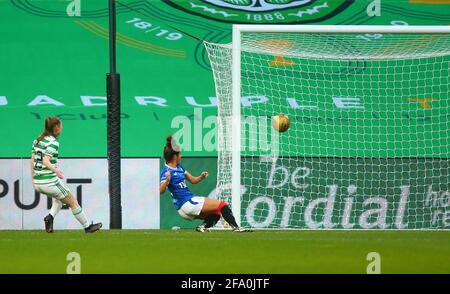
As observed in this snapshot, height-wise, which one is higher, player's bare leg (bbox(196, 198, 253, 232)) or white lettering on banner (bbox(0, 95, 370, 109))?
white lettering on banner (bbox(0, 95, 370, 109))

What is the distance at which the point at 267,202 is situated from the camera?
56.6 feet

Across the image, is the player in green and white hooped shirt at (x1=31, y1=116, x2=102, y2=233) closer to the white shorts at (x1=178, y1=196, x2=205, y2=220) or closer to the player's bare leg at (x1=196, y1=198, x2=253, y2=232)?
the white shorts at (x1=178, y1=196, x2=205, y2=220)

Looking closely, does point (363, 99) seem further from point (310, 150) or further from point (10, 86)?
point (10, 86)

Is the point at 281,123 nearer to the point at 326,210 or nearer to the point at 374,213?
the point at 326,210

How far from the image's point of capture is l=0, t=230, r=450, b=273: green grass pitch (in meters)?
8.16

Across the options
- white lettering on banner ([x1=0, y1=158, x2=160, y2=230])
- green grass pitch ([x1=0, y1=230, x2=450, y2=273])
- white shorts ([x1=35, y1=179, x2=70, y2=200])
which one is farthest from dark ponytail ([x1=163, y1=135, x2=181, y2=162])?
white lettering on banner ([x1=0, y1=158, x2=160, y2=230])

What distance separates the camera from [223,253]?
30.2 feet

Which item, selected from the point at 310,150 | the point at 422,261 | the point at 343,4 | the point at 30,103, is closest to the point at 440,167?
the point at 310,150

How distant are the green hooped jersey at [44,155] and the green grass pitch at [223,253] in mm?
1384

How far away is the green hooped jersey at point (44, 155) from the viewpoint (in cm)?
1276

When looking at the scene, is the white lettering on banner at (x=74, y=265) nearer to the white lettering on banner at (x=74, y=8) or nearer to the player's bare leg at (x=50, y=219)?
the player's bare leg at (x=50, y=219)

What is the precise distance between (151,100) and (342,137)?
3.41 metres

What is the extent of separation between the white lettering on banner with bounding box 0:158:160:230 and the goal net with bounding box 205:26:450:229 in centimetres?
149
